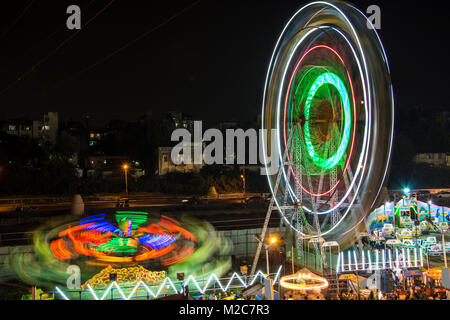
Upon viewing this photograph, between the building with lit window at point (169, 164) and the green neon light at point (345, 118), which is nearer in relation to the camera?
the green neon light at point (345, 118)

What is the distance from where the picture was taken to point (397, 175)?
4350cm

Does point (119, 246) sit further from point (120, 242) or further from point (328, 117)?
point (328, 117)

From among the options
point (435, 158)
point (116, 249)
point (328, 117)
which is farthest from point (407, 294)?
point (435, 158)

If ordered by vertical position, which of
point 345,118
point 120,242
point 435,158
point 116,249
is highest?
point 345,118

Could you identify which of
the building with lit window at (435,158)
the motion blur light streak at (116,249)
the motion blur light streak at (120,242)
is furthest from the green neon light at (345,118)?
the building with lit window at (435,158)

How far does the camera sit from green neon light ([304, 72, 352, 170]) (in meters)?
11.2

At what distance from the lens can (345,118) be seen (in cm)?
1138

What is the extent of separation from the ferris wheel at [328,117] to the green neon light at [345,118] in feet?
0.09

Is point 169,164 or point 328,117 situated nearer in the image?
point 328,117

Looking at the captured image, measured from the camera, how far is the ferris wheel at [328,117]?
10.6 meters

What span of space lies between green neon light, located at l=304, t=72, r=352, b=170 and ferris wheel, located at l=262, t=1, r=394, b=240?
27 mm

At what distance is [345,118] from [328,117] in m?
0.72

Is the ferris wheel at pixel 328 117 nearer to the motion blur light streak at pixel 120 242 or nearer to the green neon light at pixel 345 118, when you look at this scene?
the green neon light at pixel 345 118
